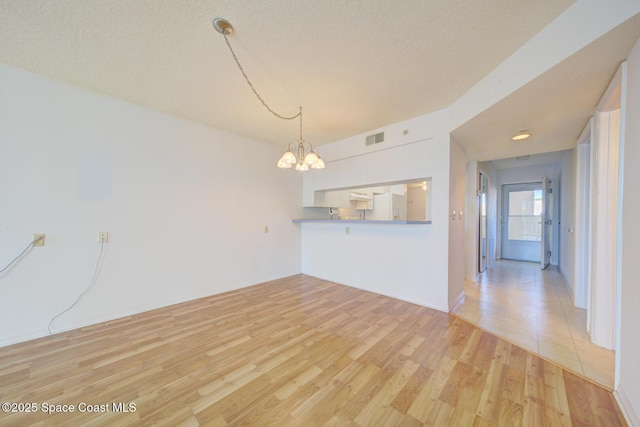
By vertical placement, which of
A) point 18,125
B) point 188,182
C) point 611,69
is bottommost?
point 188,182

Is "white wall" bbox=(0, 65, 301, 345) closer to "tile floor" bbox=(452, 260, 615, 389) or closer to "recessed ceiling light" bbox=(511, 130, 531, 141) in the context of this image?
"tile floor" bbox=(452, 260, 615, 389)

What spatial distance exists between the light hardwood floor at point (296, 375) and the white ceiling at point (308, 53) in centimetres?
223

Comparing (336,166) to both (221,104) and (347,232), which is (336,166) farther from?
(221,104)

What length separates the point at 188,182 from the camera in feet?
10.6

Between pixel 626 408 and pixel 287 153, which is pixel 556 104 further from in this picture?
pixel 287 153

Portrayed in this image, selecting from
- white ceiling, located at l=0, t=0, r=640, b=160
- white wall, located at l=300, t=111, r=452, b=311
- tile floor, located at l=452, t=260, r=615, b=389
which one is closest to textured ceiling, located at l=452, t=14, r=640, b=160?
white ceiling, located at l=0, t=0, r=640, b=160

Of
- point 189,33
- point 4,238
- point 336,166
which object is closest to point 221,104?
point 189,33

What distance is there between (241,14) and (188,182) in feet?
7.71

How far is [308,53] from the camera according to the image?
1.89m

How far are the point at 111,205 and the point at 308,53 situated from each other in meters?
2.75

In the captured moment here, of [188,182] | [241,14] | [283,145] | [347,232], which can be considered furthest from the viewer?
[283,145]

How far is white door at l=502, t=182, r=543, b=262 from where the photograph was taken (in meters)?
6.20

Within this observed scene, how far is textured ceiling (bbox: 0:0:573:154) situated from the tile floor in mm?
2261

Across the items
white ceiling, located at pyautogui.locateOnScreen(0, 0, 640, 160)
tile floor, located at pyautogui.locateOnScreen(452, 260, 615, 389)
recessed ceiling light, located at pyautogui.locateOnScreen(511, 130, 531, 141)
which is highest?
white ceiling, located at pyautogui.locateOnScreen(0, 0, 640, 160)
